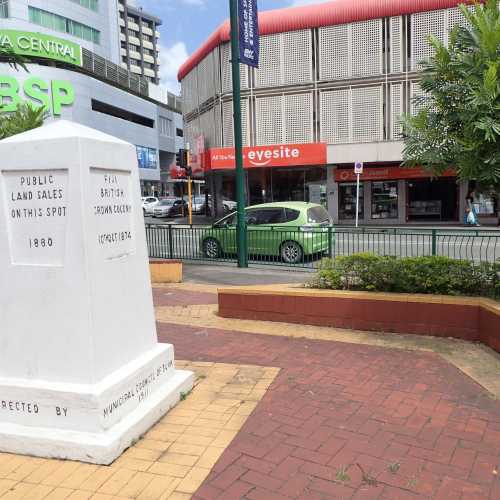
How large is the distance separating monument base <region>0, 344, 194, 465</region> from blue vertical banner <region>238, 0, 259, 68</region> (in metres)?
10.2

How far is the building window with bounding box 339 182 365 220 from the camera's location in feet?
88.4

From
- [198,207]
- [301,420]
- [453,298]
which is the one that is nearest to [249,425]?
[301,420]

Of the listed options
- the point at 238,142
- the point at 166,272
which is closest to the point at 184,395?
the point at 166,272

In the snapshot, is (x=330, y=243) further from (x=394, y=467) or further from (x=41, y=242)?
(x=41, y=242)

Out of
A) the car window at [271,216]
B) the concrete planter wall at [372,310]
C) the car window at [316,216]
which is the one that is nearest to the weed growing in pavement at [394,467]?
the concrete planter wall at [372,310]

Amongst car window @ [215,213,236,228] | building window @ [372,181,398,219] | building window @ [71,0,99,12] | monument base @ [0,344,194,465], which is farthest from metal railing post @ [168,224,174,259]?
building window @ [71,0,99,12]

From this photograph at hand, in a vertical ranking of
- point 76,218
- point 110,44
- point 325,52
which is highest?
point 110,44

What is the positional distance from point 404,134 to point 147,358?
3.80 meters

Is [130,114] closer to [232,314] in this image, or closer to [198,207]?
[198,207]

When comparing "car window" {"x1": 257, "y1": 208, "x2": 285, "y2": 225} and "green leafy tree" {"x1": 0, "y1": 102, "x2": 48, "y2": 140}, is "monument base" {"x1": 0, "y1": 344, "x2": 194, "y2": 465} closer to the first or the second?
"green leafy tree" {"x1": 0, "y1": 102, "x2": 48, "y2": 140}

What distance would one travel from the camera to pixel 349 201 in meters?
27.2

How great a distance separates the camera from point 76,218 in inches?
136

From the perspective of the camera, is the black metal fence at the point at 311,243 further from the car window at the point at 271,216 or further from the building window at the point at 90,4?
the building window at the point at 90,4

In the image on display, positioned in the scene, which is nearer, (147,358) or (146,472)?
(146,472)
